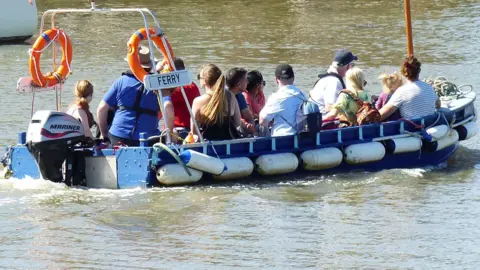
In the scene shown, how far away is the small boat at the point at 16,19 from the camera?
953 inches

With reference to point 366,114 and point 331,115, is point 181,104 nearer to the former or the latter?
point 331,115

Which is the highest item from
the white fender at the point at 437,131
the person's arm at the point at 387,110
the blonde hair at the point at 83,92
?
the blonde hair at the point at 83,92

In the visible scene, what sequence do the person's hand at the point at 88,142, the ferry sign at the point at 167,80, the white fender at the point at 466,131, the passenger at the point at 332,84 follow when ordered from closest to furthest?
the ferry sign at the point at 167,80 < the person's hand at the point at 88,142 < the passenger at the point at 332,84 < the white fender at the point at 466,131

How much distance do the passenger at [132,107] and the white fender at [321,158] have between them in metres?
1.53

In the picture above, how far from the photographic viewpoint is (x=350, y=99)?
1151 centimetres

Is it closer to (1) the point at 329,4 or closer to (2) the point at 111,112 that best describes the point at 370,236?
(2) the point at 111,112

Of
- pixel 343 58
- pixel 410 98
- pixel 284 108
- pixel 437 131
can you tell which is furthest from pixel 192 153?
pixel 437 131

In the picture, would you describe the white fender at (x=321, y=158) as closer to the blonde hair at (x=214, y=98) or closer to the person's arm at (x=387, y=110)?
the person's arm at (x=387, y=110)

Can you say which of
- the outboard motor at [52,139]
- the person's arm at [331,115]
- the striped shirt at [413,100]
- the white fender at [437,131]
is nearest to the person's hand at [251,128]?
the person's arm at [331,115]

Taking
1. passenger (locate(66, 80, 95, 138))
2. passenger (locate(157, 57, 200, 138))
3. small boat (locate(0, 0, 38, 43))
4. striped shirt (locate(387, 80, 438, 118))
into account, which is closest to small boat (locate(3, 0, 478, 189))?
striped shirt (locate(387, 80, 438, 118))

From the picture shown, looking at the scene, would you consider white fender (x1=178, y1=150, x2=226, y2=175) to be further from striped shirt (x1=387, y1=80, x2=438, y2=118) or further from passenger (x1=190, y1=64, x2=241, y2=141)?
striped shirt (x1=387, y1=80, x2=438, y2=118)

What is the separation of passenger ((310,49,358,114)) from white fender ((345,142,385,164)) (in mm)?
592

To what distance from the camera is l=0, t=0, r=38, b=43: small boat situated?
79.5ft

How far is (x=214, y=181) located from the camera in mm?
11055
